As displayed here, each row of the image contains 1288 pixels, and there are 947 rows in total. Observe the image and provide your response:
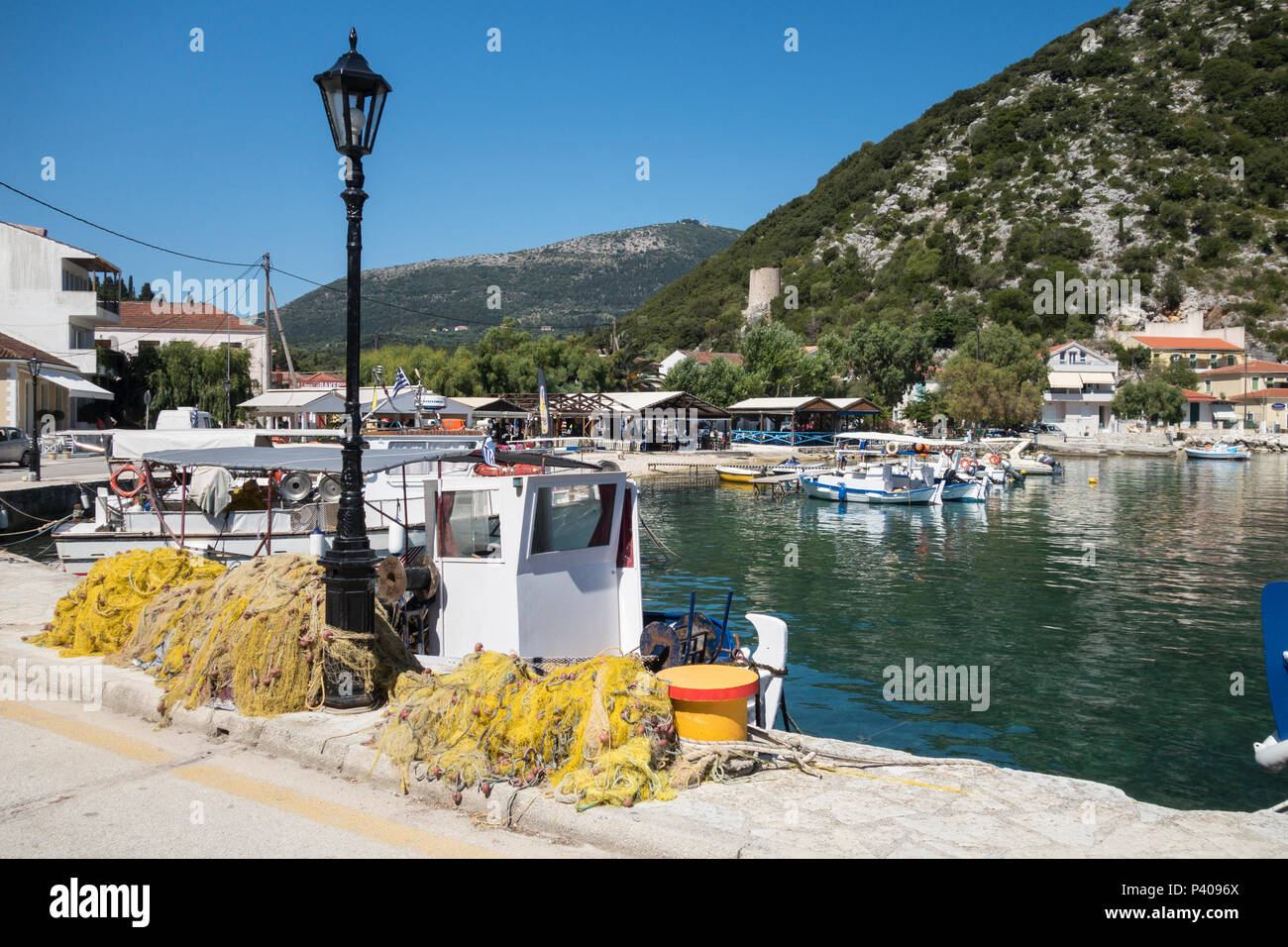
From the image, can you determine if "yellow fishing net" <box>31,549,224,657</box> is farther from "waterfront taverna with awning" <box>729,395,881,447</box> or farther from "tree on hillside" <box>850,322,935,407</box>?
"tree on hillside" <box>850,322,935,407</box>

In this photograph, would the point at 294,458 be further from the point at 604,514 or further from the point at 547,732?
the point at 547,732

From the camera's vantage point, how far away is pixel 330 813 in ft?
17.2

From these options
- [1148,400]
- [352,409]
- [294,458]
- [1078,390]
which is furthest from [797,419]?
[352,409]

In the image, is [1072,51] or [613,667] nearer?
[613,667]

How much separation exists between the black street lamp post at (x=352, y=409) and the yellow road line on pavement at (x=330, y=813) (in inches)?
43.2

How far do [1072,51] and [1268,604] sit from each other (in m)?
184

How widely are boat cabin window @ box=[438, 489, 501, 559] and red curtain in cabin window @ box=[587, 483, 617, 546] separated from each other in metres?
0.98

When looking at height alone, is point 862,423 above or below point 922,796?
above

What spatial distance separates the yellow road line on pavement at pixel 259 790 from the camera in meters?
4.86

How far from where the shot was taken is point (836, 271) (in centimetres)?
13638

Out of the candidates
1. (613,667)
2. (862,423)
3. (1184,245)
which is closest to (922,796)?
(613,667)

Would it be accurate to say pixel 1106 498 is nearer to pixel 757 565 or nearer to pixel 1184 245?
pixel 757 565

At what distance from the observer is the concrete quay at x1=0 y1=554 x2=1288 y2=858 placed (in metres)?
4.80

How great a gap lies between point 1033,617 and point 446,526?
14.0m
